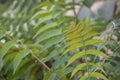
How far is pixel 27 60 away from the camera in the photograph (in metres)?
1.37

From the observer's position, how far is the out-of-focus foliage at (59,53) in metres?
1.07

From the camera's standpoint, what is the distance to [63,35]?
1.20m

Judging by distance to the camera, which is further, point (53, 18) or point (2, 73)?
point (53, 18)

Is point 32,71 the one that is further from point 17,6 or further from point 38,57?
point 17,6

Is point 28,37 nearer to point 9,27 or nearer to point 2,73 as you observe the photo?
point 9,27

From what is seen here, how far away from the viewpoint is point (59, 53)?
122 centimetres

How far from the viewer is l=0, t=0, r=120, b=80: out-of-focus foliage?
3.50 feet

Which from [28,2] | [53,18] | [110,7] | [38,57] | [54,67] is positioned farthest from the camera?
[110,7]

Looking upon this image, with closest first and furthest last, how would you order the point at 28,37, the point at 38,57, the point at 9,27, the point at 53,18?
the point at 38,57, the point at 53,18, the point at 28,37, the point at 9,27

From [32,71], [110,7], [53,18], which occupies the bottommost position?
[110,7]

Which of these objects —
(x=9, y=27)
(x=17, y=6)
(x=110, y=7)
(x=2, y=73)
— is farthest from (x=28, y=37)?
(x=110, y=7)

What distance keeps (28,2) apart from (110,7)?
1363 millimetres

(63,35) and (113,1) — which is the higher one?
(63,35)

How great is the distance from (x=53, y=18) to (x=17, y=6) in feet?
3.12
